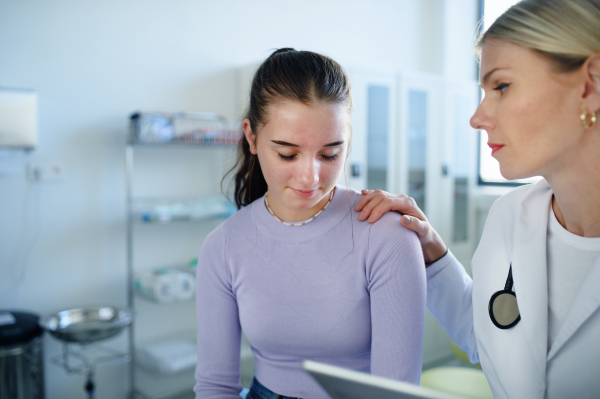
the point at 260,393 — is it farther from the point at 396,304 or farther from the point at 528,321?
the point at 528,321

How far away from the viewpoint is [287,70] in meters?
1.11

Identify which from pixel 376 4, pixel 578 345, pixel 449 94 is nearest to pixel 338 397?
pixel 578 345

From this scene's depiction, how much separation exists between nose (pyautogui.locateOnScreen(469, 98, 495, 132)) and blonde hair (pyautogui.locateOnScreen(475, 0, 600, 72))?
13cm

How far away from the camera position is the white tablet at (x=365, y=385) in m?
0.50

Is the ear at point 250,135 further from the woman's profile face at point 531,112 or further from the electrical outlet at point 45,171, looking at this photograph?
the electrical outlet at point 45,171

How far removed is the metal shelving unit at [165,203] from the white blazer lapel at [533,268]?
1599 millimetres

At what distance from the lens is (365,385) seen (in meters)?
0.53

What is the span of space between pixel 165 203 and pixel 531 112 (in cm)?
216

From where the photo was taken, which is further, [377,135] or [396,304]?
[377,135]

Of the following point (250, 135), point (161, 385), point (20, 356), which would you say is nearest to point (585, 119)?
point (250, 135)

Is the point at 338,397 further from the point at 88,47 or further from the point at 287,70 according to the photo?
the point at 88,47

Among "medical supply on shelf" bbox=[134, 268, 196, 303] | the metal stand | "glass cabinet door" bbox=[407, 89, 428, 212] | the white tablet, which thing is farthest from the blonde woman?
"glass cabinet door" bbox=[407, 89, 428, 212]

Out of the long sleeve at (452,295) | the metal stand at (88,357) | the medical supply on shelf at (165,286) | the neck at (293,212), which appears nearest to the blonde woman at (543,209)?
the long sleeve at (452,295)

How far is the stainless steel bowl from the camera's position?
2.08 metres
